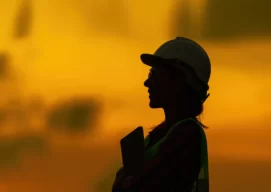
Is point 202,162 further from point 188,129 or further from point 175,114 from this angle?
point 175,114

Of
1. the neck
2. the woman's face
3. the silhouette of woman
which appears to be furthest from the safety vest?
the woman's face

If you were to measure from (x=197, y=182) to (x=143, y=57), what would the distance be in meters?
1.17

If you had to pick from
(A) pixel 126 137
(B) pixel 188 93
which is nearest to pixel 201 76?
(B) pixel 188 93

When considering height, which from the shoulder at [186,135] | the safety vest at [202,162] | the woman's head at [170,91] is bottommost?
the safety vest at [202,162]

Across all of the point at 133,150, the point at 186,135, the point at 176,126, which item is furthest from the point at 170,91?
the point at 133,150

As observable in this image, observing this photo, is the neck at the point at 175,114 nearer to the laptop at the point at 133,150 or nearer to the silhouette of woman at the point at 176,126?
the silhouette of woman at the point at 176,126

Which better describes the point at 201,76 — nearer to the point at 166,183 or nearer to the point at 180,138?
the point at 180,138

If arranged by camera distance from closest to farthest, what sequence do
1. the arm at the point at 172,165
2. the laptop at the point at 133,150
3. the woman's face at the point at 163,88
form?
1. the arm at the point at 172,165
2. the laptop at the point at 133,150
3. the woman's face at the point at 163,88

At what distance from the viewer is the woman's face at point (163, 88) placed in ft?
17.9

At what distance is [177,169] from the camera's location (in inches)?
201

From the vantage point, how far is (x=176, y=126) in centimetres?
533

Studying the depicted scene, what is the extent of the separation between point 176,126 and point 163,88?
37 cm

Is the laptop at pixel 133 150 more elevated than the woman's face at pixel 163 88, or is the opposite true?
the woman's face at pixel 163 88

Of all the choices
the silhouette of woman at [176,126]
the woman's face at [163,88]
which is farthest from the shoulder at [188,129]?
the woman's face at [163,88]
